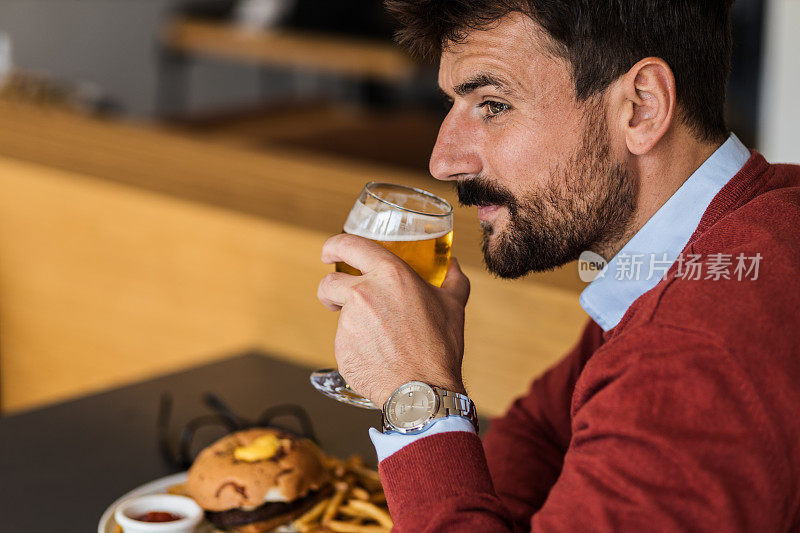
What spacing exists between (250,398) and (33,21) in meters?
5.16

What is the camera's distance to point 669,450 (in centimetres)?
69

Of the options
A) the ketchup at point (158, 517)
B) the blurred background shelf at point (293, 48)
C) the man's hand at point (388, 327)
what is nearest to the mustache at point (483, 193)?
the man's hand at point (388, 327)

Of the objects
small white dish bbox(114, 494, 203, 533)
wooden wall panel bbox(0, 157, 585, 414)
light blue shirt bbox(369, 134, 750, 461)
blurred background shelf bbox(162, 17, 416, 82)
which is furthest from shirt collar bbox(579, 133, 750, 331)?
blurred background shelf bbox(162, 17, 416, 82)

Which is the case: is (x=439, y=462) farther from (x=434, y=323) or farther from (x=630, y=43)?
(x=630, y=43)

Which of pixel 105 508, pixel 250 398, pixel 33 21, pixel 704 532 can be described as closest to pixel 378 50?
pixel 33 21

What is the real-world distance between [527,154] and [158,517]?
52 cm

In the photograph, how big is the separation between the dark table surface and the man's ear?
578mm

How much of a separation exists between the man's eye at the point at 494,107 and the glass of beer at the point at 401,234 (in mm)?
106

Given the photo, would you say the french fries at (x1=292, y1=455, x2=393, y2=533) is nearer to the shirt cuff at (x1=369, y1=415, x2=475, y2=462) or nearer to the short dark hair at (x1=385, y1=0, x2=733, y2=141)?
the shirt cuff at (x1=369, y1=415, x2=475, y2=462)

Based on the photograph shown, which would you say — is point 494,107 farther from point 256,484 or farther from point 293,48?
point 293,48

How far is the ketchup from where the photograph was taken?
40.8 inches

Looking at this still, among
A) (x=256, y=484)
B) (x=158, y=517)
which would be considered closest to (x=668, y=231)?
(x=256, y=484)

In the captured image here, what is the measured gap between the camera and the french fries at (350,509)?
1038mm

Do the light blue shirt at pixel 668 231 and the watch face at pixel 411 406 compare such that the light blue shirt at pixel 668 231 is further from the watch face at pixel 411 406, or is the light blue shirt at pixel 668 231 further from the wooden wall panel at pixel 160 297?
the wooden wall panel at pixel 160 297
